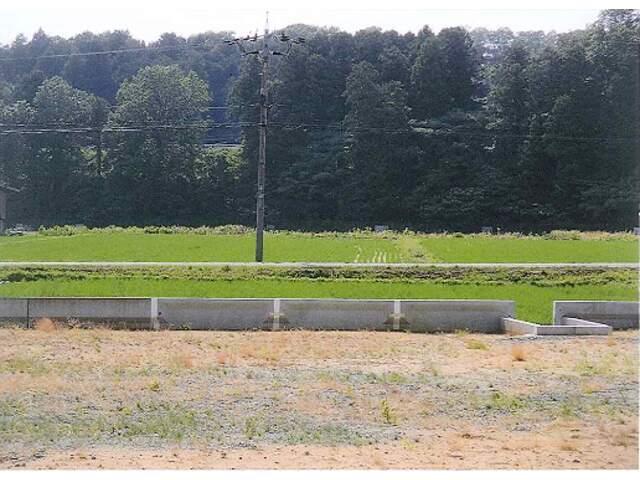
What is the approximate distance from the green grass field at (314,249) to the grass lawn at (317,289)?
13.2ft

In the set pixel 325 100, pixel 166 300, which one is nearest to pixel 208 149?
pixel 325 100

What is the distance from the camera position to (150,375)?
915cm

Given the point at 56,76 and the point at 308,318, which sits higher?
the point at 56,76

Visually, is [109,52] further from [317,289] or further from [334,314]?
[334,314]

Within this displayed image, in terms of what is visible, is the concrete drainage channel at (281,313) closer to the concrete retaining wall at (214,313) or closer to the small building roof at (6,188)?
the concrete retaining wall at (214,313)

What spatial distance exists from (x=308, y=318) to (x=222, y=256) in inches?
370

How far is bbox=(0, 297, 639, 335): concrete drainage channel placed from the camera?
1312cm

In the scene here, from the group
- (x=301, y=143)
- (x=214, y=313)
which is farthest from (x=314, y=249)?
(x=301, y=143)

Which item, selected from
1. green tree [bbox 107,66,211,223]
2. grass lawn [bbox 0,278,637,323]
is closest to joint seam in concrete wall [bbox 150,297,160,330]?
grass lawn [bbox 0,278,637,323]

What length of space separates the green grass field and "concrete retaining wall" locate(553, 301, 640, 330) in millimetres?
7402

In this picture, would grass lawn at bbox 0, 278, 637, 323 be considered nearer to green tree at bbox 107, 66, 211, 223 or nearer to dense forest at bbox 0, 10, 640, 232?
dense forest at bbox 0, 10, 640, 232

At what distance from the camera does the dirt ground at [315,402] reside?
6.03 meters

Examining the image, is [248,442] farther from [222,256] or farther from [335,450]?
[222,256]

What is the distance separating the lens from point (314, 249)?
981 inches
